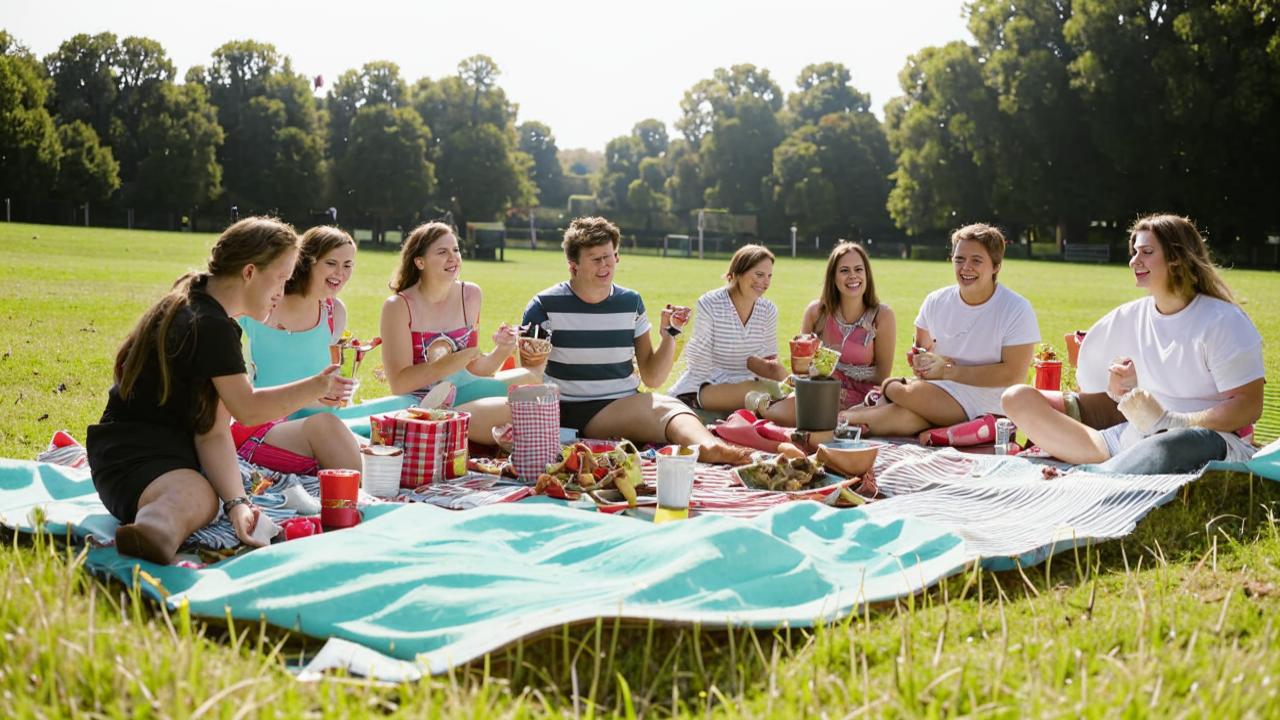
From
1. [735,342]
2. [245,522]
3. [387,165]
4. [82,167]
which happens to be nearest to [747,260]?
[735,342]

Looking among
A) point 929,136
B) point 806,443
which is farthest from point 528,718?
point 929,136

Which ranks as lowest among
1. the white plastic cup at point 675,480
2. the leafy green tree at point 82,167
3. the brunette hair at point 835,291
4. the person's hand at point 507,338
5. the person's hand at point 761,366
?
the white plastic cup at point 675,480

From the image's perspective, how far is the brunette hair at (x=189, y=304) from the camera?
13.9ft

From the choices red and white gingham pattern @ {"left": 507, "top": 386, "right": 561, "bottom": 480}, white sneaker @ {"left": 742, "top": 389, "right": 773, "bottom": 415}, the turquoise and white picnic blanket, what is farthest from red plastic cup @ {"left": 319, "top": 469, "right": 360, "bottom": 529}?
white sneaker @ {"left": 742, "top": 389, "right": 773, "bottom": 415}

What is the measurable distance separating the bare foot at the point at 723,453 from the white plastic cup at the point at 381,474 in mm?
1780

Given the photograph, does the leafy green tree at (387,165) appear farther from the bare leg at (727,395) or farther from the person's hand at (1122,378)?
the person's hand at (1122,378)

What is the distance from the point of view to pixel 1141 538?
444 centimetres

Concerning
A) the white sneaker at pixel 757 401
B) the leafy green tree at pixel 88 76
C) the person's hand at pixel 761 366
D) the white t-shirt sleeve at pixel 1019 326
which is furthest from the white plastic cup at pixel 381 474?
the leafy green tree at pixel 88 76

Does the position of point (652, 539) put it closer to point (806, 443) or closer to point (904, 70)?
point (806, 443)

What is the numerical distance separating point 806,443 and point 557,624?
3.40 meters

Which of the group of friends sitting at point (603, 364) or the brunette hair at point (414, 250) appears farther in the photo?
the brunette hair at point (414, 250)

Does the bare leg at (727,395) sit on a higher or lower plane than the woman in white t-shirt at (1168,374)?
lower

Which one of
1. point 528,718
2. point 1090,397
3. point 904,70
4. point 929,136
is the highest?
point 904,70

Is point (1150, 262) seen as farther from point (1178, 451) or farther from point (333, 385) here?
point (333, 385)
